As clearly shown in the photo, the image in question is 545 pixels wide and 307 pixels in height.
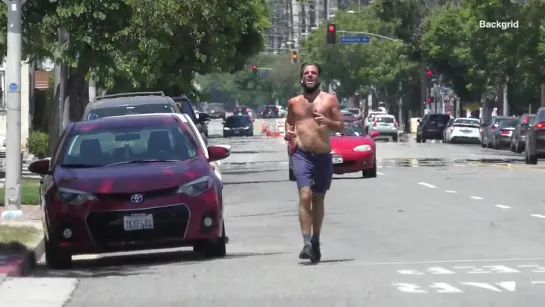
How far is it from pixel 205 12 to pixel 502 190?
12484 mm

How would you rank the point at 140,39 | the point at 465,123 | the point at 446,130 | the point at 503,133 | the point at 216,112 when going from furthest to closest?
1. the point at 216,112
2. the point at 446,130
3. the point at 465,123
4. the point at 503,133
5. the point at 140,39

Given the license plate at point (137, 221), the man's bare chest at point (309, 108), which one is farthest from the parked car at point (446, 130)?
the license plate at point (137, 221)

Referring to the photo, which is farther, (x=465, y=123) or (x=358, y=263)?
(x=465, y=123)

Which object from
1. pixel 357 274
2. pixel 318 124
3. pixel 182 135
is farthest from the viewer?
pixel 182 135

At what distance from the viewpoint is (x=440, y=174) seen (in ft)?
107

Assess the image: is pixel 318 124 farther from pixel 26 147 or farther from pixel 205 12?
pixel 26 147

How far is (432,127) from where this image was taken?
72750mm

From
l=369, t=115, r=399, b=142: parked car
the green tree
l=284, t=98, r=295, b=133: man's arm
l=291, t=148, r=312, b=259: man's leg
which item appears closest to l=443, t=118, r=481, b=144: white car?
l=369, t=115, r=399, b=142: parked car

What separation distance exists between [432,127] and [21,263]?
60.4 metres

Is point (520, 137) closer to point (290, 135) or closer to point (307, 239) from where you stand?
point (290, 135)

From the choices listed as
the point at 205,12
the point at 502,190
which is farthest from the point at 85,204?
the point at 205,12

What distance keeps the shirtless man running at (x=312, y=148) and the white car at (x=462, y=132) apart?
2159 inches

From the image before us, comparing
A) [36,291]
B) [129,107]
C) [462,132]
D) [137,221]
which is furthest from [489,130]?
[36,291]

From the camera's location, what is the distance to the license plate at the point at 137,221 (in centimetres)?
1363
